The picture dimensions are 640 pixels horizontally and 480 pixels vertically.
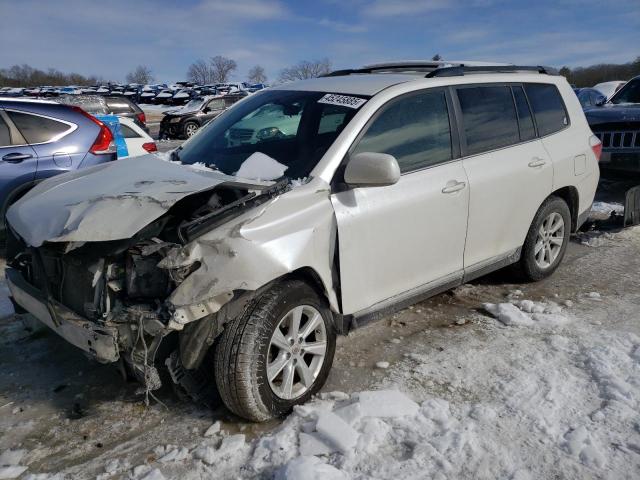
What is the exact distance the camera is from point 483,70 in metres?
4.20

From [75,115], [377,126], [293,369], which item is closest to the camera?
[293,369]

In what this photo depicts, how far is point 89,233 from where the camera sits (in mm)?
2611

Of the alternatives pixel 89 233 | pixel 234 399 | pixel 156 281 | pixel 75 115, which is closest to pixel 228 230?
pixel 156 281

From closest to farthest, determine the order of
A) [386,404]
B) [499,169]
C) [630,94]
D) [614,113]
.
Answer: [386,404]
[499,169]
[614,113]
[630,94]

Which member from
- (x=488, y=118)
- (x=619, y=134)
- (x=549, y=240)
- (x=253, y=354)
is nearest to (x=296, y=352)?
(x=253, y=354)

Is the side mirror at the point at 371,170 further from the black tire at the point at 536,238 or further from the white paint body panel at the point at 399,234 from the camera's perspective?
the black tire at the point at 536,238

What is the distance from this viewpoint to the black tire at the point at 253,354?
270 cm

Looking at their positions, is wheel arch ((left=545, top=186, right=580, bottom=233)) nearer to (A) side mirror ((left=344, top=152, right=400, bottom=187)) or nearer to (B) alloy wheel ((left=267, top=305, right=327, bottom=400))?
(A) side mirror ((left=344, top=152, right=400, bottom=187))

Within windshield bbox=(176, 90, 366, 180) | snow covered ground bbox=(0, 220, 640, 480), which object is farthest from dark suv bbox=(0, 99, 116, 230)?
windshield bbox=(176, 90, 366, 180)

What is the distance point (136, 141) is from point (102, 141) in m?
2.15

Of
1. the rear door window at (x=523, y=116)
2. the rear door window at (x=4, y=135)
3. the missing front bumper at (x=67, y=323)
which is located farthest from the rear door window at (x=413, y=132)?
the rear door window at (x=4, y=135)

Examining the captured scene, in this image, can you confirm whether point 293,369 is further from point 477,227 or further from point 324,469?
point 477,227

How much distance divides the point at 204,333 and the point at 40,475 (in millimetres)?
1027

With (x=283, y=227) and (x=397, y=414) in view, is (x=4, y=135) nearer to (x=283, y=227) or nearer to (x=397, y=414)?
(x=283, y=227)
